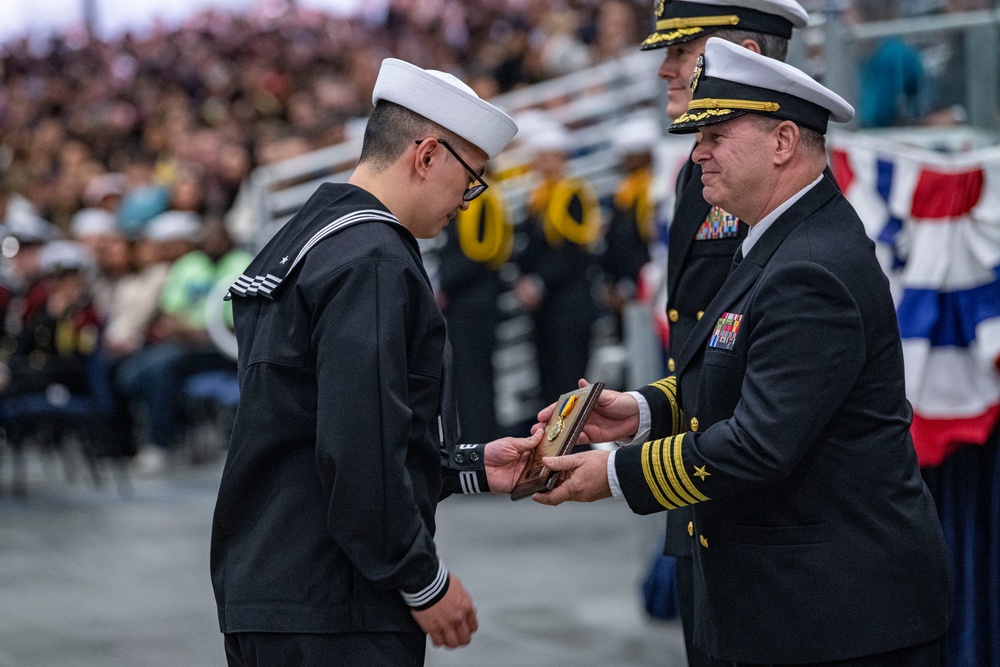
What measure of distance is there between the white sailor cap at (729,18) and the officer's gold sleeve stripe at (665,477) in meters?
1.03

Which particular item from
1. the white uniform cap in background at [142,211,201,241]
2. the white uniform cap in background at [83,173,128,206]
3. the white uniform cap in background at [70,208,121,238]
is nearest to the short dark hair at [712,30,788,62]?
the white uniform cap in background at [142,211,201,241]

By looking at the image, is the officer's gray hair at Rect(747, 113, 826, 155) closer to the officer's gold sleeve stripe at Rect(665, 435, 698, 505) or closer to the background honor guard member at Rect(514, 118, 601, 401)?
the officer's gold sleeve stripe at Rect(665, 435, 698, 505)

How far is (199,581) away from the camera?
254 inches

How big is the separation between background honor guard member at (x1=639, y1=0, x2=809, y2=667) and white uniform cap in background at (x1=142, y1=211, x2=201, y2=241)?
23.8ft

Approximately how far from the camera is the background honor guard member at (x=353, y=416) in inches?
87.8

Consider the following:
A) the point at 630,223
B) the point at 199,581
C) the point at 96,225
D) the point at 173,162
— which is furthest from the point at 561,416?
the point at 173,162

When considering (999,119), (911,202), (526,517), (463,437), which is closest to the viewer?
(911,202)

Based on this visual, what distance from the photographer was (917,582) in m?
2.37

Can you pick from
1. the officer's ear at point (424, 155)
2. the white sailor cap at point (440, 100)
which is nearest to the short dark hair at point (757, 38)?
the white sailor cap at point (440, 100)

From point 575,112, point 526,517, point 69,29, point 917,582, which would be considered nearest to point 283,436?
point 917,582

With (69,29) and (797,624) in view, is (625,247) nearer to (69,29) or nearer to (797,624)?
(797,624)

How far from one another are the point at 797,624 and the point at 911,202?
189 cm

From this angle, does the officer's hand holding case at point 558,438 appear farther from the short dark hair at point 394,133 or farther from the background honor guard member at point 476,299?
the background honor guard member at point 476,299

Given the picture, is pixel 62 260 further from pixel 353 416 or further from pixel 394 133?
pixel 353 416
